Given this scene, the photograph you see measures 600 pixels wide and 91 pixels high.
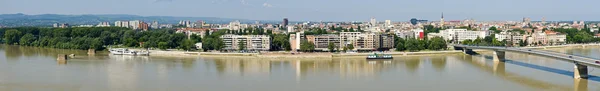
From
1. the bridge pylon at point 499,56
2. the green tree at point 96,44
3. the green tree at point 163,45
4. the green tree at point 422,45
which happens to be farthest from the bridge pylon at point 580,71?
the green tree at point 96,44

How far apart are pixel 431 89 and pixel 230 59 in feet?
21.9

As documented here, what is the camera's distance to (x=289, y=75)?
1045cm

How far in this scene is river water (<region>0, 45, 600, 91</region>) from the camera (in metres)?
8.77

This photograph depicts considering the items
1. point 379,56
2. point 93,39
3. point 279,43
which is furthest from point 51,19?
point 379,56

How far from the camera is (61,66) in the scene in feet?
39.0

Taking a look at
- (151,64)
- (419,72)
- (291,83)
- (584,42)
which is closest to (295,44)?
(151,64)

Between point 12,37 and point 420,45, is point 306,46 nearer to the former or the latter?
point 420,45

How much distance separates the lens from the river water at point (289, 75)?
8.77 metres

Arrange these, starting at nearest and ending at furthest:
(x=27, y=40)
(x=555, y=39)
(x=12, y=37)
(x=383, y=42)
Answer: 1. (x=383, y=42)
2. (x=27, y=40)
3. (x=12, y=37)
4. (x=555, y=39)

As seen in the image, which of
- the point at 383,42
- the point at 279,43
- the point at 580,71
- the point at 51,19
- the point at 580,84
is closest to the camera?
the point at 580,84

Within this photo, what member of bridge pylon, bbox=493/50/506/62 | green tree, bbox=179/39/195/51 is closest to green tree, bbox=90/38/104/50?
green tree, bbox=179/39/195/51

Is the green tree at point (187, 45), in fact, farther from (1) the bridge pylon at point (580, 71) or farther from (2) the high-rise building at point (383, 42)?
(1) the bridge pylon at point (580, 71)

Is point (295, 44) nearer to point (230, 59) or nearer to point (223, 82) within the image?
point (230, 59)

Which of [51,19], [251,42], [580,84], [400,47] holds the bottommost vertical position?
[580,84]
